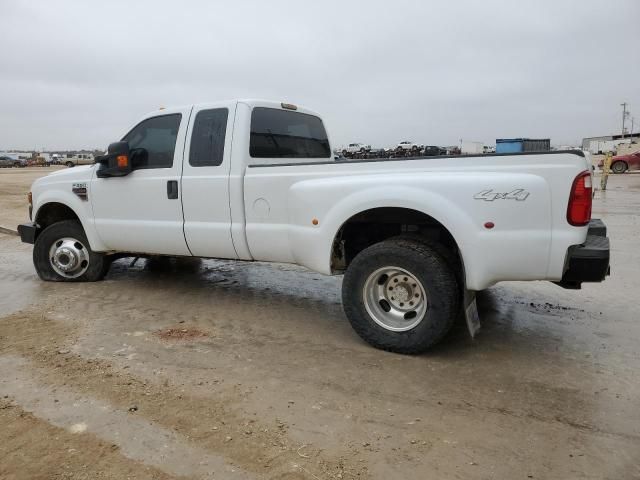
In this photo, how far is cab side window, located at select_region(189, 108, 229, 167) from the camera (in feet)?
15.9

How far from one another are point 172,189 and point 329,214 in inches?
73.6

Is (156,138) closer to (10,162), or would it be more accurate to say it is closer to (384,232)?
(384,232)

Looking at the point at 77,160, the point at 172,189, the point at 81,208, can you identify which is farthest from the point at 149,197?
the point at 77,160

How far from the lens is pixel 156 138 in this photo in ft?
17.4

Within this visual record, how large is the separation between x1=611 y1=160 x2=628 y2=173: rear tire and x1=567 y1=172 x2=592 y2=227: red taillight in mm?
31302

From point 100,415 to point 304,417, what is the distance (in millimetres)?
1190

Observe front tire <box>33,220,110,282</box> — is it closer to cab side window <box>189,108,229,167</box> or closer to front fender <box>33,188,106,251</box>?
front fender <box>33,188,106,251</box>

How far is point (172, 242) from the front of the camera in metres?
5.18

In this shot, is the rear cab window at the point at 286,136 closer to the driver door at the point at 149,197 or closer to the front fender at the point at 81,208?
the driver door at the point at 149,197

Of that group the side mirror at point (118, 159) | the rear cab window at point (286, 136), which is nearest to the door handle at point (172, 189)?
the side mirror at point (118, 159)

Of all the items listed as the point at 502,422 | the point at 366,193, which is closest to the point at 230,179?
the point at 366,193

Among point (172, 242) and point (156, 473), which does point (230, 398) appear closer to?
point (156, 473)

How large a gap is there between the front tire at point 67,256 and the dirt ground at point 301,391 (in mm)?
540

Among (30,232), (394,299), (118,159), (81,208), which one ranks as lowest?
(394,299)
